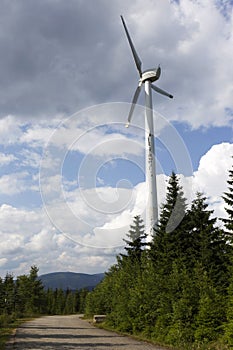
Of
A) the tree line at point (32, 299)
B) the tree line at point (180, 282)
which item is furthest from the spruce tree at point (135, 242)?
the tree line at point (32, 299)

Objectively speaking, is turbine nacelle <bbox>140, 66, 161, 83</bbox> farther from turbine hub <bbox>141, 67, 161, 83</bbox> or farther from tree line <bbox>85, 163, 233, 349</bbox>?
tree line <bbox>85, 163, 233, 349</bbox>

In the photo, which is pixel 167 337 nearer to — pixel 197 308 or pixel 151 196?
pixel 197 308

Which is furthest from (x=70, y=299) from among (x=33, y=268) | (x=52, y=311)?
(x=33, y=268)

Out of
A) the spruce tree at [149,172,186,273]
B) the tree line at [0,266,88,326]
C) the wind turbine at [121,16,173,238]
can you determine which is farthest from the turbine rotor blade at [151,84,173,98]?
the tree line at [0,266,88,326]

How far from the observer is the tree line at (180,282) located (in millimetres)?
17656

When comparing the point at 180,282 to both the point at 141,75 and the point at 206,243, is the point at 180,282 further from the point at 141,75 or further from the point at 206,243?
the point at 141,75

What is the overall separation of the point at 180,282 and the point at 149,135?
65.8ft

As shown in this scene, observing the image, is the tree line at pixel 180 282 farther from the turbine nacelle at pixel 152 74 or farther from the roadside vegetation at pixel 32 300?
the roadside vegetation at pixel 32 300

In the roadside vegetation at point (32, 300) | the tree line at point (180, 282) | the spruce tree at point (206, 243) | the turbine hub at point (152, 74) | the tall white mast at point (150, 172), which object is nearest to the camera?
the tree line at point (180, 282)

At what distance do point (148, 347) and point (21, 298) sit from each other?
5976 cm

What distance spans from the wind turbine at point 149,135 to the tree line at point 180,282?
3.31ft

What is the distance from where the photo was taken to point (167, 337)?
19.8 m

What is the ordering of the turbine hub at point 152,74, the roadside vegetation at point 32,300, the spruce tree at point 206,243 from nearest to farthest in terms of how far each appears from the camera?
the spruce tree at point 206,243, the turbine hub at point 152,74, the roadside vegetation at point 32,300

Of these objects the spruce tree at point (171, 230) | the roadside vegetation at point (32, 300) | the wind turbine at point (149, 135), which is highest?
the wind turbine at point (149, 135)
